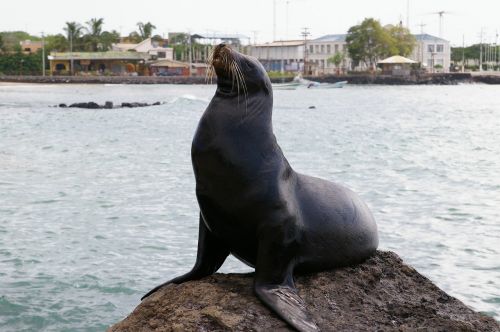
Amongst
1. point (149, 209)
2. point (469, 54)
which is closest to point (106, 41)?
point (469, 54)

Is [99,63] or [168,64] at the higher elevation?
[99,63]

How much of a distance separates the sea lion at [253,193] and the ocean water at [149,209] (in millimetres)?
2456

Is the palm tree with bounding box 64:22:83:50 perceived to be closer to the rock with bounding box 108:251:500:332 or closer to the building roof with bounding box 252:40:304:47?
the building roof with bounding box 252:40:304:47

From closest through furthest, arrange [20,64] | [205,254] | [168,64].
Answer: [205,254], [20,64], [168,64]

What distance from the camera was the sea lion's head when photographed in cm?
382

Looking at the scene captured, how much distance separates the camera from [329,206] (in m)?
4.21

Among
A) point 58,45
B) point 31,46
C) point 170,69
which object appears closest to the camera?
point 170,69

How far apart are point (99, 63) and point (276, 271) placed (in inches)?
4146

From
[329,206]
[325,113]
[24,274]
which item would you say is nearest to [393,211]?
[24,274]

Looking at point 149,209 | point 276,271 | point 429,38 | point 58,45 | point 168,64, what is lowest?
point 149,209

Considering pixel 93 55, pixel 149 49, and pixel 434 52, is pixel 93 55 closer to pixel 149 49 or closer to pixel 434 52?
pixel 149 49

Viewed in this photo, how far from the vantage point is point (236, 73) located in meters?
3.88

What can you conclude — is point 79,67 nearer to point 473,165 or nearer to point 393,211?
point 473,165

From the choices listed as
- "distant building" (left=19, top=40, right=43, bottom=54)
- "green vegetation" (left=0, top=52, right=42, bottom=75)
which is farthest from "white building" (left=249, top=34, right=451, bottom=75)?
"green vegetation" (left=0, top=52, right=42, bottom=75)
